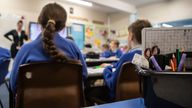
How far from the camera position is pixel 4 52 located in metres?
1.81

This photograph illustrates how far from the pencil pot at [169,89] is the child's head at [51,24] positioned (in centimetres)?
64

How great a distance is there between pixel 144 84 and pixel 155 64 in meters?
0.08

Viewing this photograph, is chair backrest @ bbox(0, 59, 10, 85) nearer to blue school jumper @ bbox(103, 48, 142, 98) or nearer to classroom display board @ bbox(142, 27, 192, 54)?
blue school jumper @ bbox(103, 48, 142, 98)

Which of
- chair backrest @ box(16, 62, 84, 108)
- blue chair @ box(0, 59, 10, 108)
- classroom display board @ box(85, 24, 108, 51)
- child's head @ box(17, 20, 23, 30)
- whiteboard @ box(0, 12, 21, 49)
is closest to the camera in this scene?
chair backrest @ box(16, 62, 84, 108)

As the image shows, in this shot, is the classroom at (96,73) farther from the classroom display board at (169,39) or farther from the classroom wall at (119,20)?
the classroom wall at (119,20)

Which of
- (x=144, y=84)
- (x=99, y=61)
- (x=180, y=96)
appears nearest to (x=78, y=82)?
(x=144, y=84)

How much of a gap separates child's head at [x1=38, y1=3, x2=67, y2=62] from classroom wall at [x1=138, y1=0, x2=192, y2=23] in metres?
5.95

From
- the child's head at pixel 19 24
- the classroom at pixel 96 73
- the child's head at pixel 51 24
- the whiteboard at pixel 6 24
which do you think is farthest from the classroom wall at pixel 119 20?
the child's head at pixel 51 24

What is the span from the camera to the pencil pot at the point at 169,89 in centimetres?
65

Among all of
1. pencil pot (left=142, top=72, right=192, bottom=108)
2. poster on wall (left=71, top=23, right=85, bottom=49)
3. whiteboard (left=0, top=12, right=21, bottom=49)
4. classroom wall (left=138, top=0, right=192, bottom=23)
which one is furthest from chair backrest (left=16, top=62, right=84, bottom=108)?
classroom wall (left=138, top=0, right=192, bottom=23)

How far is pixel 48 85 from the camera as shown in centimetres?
122

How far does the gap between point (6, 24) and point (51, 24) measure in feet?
15.3

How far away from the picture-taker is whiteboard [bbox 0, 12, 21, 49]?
549 centimetres

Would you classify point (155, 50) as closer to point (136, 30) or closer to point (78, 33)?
point (136, 30)
